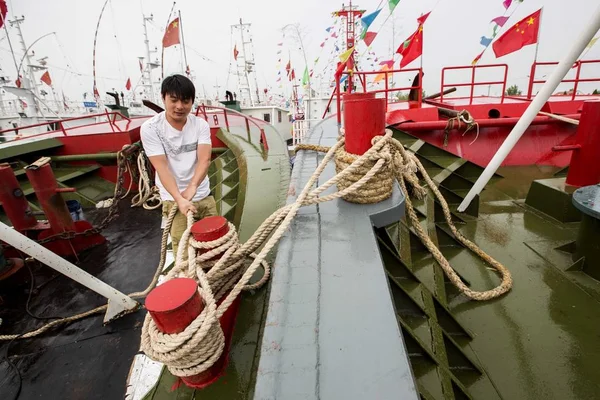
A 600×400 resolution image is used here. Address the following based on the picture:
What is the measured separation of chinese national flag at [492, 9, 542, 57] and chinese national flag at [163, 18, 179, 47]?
11414 mm

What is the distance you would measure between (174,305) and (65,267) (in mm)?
1976

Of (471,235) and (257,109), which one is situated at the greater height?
(257,109)

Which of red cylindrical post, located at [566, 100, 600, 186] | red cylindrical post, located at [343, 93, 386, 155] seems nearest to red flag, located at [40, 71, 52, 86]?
red cylindrical post, located at [343, 93, 386, 155]

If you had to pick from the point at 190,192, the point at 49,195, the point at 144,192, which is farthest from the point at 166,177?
the point at 144,192

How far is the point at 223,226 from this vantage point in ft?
5.38

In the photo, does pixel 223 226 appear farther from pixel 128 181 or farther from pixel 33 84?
pixel 33 84

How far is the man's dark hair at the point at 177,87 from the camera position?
2.13 meters

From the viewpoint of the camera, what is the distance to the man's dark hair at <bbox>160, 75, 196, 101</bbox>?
2135 mm

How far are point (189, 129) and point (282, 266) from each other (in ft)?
5.42

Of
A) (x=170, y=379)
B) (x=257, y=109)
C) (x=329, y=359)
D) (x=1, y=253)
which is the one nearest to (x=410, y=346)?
(x=329, y=359)

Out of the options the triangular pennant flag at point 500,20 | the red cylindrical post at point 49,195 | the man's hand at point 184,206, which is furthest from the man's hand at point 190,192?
the triangular pennant flag at point 500,20

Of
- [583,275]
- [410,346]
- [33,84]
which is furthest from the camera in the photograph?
[33,84]

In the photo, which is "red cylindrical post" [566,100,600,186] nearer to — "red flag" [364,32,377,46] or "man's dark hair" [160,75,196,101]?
"man's dark hair" [160,75,196,101]

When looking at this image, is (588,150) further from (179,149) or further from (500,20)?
(500,20)
